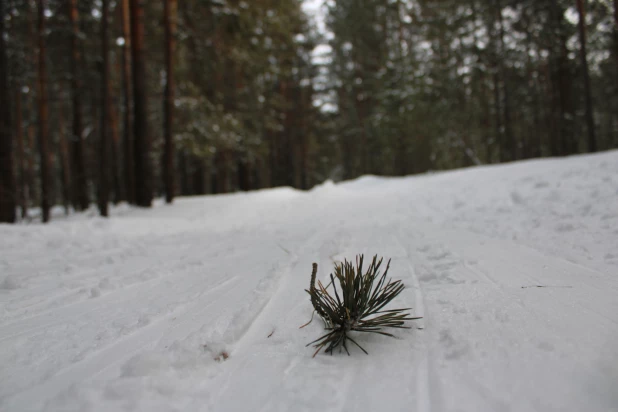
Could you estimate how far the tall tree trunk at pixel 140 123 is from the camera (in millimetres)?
9133

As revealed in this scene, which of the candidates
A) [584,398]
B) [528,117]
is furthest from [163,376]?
[528,117]

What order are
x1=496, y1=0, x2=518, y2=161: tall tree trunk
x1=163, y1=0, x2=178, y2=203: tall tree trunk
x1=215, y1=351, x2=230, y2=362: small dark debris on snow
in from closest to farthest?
x1=215, y1=351, x2=230, y2=362: small dark debris on snow, x1=163, y1=0, x2=178, y2=203: tall tree trunk, x1=496, y1=0, x2=518, y2=161: tall tree trunk

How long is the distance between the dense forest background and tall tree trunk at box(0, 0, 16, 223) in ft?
0.13

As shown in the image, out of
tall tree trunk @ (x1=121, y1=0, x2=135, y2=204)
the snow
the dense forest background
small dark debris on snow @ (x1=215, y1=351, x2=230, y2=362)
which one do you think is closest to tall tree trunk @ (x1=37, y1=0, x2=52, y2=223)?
the dense forest background

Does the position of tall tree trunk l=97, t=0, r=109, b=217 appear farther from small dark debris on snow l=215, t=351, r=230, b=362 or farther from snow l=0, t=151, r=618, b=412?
small dark debris on snow l=215, t=351, r=230, b=362

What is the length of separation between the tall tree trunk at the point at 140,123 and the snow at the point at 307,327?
504 centimetres

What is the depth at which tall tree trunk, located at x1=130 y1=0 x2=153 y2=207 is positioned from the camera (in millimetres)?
9133

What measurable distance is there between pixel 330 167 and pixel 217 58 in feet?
80.7

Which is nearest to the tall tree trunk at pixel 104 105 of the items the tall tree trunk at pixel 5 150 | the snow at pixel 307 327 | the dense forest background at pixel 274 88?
the dense forest background at pixel 274 88

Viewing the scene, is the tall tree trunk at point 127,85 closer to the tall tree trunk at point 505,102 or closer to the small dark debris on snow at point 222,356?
the small dark debris on snow at point 222,356

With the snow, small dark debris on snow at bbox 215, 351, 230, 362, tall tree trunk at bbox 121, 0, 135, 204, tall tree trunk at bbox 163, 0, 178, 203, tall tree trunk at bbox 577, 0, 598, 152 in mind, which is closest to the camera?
the snow

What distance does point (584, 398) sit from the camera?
116 centimetres

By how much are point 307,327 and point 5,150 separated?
31.8 feet

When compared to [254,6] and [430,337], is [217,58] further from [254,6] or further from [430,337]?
[430,337]
